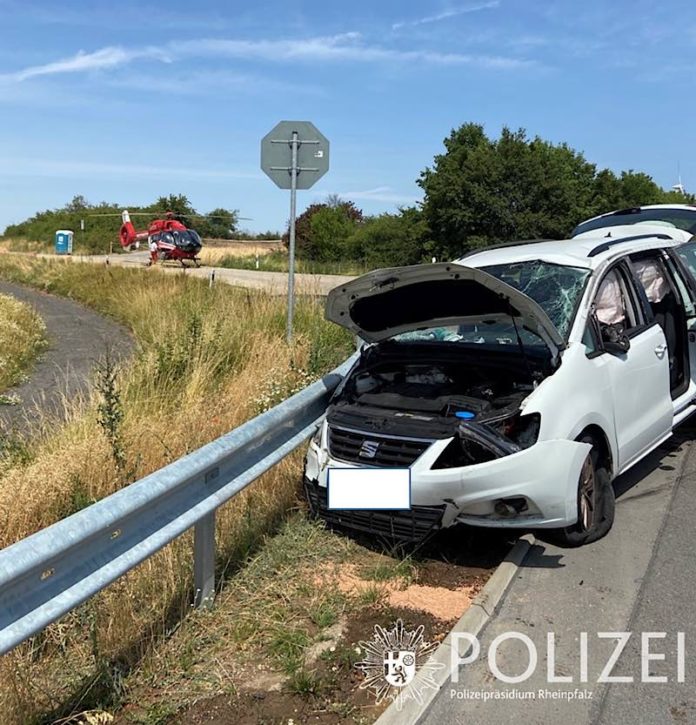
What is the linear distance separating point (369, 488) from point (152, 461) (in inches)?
87.9

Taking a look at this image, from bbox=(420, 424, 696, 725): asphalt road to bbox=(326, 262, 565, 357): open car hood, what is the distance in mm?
1291

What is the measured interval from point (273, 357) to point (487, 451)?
536cm

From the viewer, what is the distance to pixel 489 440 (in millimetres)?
4141

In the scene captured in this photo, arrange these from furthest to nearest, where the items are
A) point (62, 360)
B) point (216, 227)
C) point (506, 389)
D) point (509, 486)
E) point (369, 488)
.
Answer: point (216, 227), point (62, 360), point (506, 389), point (369, 488), point (509, 486)

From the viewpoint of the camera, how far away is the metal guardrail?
2549mm

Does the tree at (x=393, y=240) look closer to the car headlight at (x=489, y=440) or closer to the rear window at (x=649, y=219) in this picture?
the rear window at (x=649, y=219)

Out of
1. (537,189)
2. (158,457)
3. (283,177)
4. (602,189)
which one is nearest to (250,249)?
(537,189)

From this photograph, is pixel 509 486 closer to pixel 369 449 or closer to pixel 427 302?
pixel 369 449

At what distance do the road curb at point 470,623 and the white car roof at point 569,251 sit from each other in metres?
1.95

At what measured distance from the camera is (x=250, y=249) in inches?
2435

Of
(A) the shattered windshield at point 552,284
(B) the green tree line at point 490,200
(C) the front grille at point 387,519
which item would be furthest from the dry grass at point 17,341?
(B) the green tree line at point 490,200

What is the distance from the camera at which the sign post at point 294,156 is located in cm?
928

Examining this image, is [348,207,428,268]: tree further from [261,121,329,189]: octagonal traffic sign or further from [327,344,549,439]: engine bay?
[327,344,549,439]: engine bay

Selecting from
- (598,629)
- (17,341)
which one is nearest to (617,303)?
(598,629)
